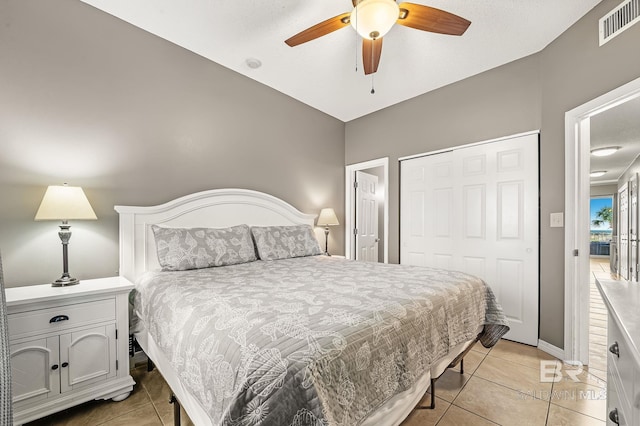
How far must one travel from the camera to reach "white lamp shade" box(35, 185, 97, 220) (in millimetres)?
1778

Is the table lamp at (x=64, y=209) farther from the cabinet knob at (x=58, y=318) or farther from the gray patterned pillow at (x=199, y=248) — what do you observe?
the gray patterned pillow at (x=199, y=248)

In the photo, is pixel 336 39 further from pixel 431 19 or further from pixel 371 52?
pixel 431 19

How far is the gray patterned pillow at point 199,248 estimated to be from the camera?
2.21 meters

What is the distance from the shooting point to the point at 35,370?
159cm

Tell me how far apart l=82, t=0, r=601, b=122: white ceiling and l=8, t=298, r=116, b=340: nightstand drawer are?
2.29m

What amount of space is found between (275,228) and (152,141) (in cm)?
143

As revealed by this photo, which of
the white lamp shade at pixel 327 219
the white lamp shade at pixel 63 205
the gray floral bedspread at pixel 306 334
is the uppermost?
the white lamp shade at pixel 63 205

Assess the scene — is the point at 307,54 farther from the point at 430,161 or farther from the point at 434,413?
the point at 434,413

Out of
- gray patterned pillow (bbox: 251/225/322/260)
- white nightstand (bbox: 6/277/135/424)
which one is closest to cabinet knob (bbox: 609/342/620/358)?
gray patterned pillow (bbox: 251/225/322/260)

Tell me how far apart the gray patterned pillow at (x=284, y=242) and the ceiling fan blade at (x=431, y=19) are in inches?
84.2

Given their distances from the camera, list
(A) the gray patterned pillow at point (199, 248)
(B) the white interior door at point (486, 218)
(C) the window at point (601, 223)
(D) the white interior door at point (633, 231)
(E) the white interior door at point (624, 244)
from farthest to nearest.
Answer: (C) the window at point (601, 223), (E) the white interior door at point (624, 244), (D) the white interior door at point (633, 231), (B) the white interior door at point (486, 218), (A) the gray patterned pillow at point (199, 248)

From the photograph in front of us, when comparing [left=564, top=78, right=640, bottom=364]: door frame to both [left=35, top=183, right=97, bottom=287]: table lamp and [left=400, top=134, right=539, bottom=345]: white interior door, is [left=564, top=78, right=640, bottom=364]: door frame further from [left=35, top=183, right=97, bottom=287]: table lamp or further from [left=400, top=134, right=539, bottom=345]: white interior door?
[left=35, top=183, right=97, bottom=287]: table lamp

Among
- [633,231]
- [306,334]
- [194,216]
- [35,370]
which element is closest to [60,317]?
[35,370]

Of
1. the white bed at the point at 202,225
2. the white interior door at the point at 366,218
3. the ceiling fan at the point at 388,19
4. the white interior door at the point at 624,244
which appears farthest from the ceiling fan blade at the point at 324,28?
the white interior door at the point at 624,244
